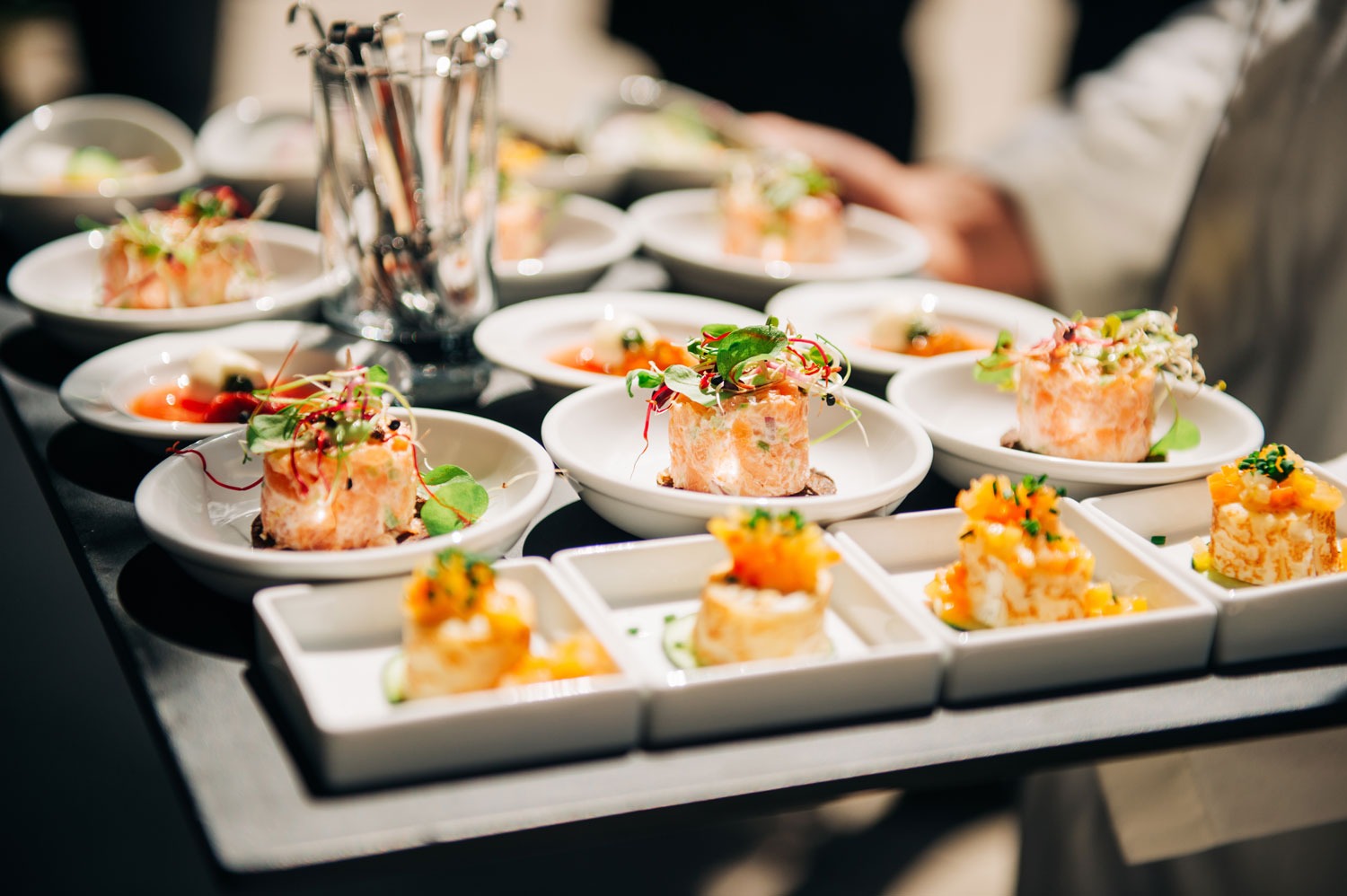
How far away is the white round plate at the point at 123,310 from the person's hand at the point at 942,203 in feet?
5.17

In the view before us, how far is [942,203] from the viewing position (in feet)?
13.6

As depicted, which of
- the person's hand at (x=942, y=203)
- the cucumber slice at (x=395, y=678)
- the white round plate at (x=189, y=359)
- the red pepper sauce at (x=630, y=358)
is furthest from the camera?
the person's hand at (x=942, y=203)

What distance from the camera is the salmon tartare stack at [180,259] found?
2.22m

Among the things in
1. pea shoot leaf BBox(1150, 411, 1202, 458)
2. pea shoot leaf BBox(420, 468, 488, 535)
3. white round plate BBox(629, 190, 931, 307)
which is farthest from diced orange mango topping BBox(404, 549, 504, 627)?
white round plate BBox(629, 190, 931, 307)

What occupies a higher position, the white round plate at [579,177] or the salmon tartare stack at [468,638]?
the white round plate at [579,177]

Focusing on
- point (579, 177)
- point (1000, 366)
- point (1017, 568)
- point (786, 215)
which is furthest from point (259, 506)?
point (579, 177)

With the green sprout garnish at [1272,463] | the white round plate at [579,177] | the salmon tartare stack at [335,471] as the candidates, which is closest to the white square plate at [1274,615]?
the green sprout garnish at [1272,463]

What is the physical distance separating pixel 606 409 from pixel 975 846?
6.45 feet

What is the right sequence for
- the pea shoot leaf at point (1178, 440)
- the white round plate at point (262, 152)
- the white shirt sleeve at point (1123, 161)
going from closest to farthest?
1. the pea shoot leaf at point (1178, 440)
2. the white round plate at point (262, 152)
3. the white shirt sleeve at point (1123, 161)

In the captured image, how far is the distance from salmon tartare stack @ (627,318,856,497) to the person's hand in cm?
187

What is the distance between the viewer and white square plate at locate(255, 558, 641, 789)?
1.04m

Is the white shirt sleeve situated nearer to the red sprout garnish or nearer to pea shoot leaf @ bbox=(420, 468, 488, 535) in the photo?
pea shoot leaf @ bbox=(420, 468, 488, 535)

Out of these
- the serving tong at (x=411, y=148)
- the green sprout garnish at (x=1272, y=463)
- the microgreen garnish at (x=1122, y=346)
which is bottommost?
the green sprout garnish at (x=1272, y=463)

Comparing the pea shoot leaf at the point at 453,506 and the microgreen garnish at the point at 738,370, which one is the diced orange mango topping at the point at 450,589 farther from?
the microgreen garnish at the point at 738,370
